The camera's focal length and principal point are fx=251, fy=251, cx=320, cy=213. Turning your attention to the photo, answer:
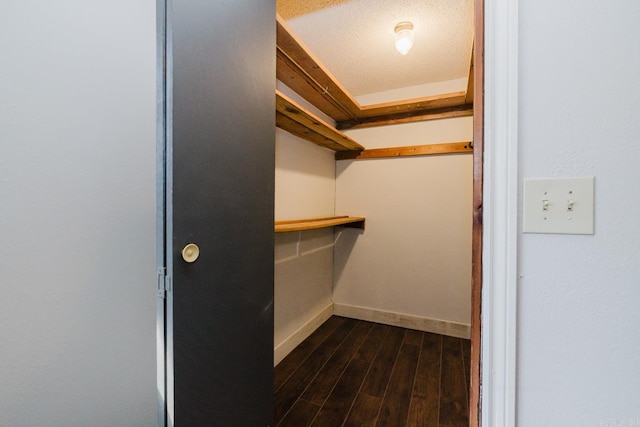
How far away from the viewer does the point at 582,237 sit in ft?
1.77

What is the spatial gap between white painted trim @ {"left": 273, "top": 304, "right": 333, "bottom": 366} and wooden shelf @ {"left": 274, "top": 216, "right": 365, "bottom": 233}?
2.64 feet

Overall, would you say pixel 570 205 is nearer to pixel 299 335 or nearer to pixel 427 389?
pixel 427 389

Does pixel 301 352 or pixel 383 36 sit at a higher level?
pixel 383 36

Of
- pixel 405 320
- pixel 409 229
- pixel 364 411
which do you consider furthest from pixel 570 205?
pixel 405 320

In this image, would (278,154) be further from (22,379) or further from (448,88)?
(448,88)

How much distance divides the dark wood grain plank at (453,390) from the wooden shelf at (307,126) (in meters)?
1.99

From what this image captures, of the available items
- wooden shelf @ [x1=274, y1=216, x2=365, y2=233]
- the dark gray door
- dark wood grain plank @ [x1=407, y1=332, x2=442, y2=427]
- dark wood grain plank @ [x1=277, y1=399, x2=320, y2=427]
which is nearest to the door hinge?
the dark gray door

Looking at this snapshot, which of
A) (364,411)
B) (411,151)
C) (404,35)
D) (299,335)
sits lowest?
(364,411)

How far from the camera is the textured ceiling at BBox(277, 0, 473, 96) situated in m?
1.50

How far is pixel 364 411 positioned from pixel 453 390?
2.11 ft

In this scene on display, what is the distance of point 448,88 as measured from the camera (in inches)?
93.5

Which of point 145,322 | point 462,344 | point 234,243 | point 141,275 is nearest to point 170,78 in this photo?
point 234,243

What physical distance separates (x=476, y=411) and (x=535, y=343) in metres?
0.23

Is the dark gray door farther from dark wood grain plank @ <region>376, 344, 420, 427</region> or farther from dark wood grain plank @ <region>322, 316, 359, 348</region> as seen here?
dark wood grain plank @ <region>322, 316, 359, 348</region>
